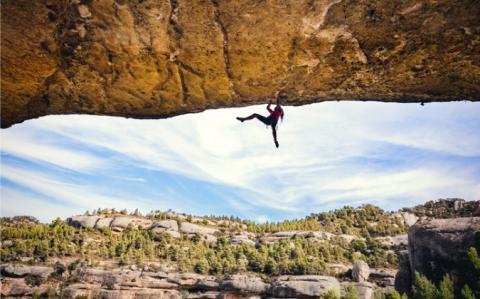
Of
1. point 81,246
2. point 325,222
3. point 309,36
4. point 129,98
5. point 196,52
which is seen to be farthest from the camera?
point 325,222

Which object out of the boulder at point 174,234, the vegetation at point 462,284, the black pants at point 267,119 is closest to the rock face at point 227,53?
the black pants at point 267,119

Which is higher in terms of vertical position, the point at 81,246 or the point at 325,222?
the point at 325,222

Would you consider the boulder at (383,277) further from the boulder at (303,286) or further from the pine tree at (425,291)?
the pine tree at (425,291)

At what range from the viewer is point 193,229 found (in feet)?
240

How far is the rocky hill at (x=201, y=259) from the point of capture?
47.2 meters

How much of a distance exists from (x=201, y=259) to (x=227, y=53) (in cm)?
5724

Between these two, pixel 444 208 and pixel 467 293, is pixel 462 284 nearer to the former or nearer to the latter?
pixel 467 293

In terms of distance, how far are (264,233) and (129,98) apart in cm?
7319

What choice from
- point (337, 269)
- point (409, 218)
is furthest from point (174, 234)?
point (409, 218)

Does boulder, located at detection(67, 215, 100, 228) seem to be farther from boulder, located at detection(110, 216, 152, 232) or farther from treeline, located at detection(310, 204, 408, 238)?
treeline, located at detection(310, 204, 408, 238)

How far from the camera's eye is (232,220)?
9056 cm

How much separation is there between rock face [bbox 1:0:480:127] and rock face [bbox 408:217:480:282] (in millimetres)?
29795

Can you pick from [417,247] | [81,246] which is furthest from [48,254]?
[417,247]

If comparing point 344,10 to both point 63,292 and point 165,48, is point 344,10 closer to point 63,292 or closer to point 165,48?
point 165,48
